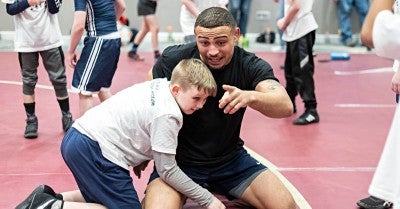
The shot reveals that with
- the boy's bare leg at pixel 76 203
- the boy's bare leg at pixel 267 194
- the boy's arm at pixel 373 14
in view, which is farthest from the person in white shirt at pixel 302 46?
the boy's arm at pixel 373 14

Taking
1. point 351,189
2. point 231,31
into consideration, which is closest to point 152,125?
point 231,31

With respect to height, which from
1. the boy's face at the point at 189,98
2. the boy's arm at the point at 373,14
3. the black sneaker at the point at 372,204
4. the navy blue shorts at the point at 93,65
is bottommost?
the black sneaker at the point at 372,204

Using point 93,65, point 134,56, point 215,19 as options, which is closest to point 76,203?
point 215,19

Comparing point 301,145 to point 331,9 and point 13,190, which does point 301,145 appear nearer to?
point 13,190

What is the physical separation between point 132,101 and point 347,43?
8128 mm

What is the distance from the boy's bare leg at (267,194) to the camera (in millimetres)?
3289

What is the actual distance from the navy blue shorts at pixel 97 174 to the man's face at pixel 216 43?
0.78 metres

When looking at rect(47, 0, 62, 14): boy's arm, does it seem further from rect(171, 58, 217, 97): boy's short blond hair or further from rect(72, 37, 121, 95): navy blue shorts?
rect(171, 58, 217, 97): boy's short blond hair

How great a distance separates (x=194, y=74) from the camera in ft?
9.75

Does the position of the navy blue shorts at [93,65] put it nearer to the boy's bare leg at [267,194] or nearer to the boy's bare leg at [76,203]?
the boy's bare leg at [76,203]

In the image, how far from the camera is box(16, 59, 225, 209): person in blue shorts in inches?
119

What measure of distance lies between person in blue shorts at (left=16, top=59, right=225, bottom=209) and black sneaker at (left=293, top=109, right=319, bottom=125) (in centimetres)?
269

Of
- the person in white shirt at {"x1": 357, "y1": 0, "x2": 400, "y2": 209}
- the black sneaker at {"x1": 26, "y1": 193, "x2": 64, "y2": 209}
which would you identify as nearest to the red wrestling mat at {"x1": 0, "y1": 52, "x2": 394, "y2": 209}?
the black sneaker at {"x1": 26, "y1": 193, "x2": 64, "y2": 209}

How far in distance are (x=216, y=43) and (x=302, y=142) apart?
2185mm
